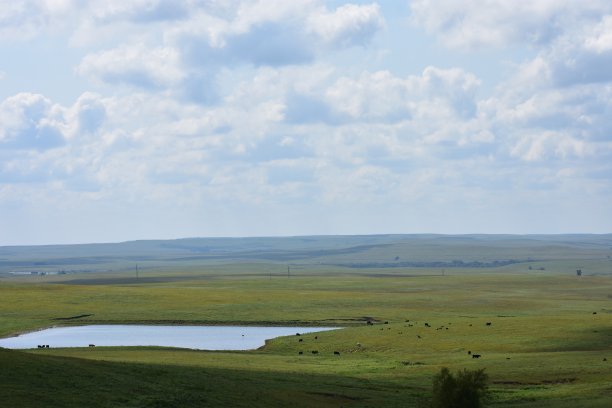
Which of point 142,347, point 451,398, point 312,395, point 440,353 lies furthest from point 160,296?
point 451,398

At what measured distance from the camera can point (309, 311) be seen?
127 metres

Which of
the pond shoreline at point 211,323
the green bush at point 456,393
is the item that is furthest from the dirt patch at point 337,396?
the pond shoreline at point 211,323

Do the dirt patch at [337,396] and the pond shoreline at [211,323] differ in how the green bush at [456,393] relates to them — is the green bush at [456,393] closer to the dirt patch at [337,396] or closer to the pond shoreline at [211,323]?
the dirt patch at [337,396]

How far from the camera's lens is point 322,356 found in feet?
251

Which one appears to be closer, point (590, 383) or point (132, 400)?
point (132, 400)

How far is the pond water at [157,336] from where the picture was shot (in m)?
88.7

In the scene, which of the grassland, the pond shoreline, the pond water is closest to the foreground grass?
the grassland

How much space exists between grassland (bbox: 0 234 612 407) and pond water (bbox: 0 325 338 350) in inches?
185

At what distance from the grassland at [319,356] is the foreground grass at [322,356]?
4.9 inches

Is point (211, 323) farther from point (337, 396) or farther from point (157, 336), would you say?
point (337, 396)

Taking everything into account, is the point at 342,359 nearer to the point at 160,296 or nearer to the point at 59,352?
the point at 59,352

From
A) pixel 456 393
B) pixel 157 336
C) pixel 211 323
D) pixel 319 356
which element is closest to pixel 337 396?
pixel 456 393

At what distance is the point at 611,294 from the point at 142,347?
109 metres

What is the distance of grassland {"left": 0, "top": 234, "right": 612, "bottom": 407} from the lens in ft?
153
